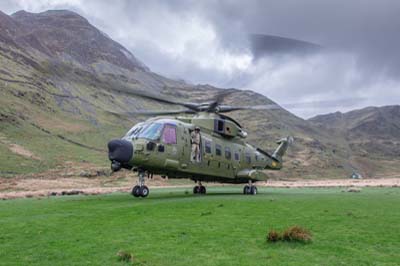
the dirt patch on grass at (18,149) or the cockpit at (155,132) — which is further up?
the dirt patch on grass at (18,149)

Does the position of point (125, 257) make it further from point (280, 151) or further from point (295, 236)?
point (280, 151)

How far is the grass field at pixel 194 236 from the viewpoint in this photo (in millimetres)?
9094

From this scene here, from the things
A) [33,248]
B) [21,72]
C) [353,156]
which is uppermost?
[21,72]

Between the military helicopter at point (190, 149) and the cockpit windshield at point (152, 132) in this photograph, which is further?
the cockpit windshield at point (152, 132)

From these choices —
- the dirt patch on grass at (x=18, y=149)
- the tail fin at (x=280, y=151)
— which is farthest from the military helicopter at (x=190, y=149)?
the dirt patch on grass at (x=18, y=149)

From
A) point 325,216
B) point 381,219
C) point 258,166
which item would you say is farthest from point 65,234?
point 258,166

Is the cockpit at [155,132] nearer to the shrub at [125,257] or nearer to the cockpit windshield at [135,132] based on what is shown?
the cockpit windshield at [135,132]

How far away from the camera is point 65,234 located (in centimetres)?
1179

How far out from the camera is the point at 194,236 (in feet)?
37.4

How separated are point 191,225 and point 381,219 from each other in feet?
21.7

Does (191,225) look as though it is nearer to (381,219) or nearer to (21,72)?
(381,219)

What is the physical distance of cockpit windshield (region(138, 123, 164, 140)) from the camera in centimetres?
2423

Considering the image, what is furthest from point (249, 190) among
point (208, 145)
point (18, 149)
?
point (18, 149)

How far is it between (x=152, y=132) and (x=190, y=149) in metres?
3.32
